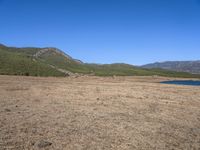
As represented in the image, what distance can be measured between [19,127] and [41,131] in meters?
1.74

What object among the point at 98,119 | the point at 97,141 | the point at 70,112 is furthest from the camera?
the point at 70,112

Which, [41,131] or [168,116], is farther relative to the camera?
[168,116]

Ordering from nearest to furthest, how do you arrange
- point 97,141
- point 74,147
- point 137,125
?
point 74,147 → point 97,141 → point 137,125

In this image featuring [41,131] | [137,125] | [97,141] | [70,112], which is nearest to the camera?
[97,141]

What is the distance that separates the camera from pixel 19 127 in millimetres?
15203

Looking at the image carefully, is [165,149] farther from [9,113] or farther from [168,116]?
[9,113]

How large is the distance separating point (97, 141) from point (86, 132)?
5.98 ft

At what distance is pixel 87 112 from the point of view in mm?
21312

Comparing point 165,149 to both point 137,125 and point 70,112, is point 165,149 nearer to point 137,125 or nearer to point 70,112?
point 137,125

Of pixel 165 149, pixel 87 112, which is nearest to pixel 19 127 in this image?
pixel 87 112

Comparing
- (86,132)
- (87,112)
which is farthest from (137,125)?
(87,112)

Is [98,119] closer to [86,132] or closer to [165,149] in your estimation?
[86,132]

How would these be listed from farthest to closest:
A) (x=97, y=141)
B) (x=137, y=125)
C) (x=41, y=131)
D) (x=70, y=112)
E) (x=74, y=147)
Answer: (x=70, y=112), (x=137, y=125), (x=41, y=131), (x=97, y=141), (x=74, y=147)

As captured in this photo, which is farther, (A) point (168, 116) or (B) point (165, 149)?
(A) point (168, 116)
